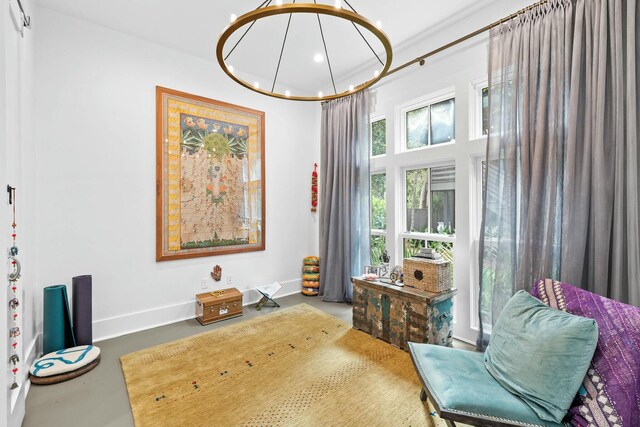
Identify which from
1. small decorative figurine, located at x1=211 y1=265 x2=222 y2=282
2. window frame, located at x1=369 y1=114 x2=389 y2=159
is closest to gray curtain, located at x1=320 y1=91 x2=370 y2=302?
window frame, located at x1=369 y1=114 x2=389 y2=159

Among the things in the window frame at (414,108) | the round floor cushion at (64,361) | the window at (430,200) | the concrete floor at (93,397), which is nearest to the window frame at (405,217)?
the window at (430,200)

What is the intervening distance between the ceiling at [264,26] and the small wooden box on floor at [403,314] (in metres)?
2.55

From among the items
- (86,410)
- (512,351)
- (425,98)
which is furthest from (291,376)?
(425,98)

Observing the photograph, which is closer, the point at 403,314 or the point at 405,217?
the point at 403,314

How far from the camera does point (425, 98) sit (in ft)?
10.2

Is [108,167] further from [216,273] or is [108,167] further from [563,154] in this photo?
[563,154]

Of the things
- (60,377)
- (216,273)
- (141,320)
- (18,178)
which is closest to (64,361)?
(60,377)

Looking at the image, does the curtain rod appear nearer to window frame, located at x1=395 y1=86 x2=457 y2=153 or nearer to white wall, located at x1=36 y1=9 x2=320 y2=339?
window frame, located at x1=395 y1=86 x2=457 y2=153

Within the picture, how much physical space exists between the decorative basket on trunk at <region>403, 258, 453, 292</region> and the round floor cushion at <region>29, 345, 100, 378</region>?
276cm

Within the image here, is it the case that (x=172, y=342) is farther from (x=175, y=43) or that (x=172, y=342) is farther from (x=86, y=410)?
(x=175, y=43)

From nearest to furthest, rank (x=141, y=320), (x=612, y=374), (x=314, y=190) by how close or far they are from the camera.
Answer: (x=612, y=374), (x=141, y=320), (x=314, y=190)

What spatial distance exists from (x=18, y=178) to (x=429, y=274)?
10.4 feet

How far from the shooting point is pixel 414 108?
3287 millimetres

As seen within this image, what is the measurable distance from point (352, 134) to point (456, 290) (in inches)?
87.0
